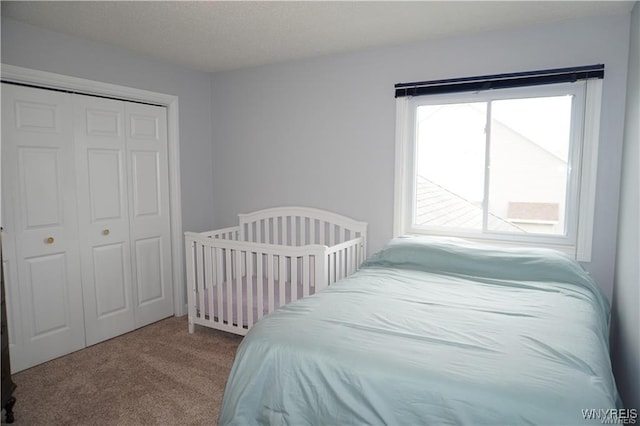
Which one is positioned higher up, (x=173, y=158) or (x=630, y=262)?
(x=173, y=158)

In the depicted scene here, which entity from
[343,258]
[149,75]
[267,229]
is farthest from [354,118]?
[149,75]

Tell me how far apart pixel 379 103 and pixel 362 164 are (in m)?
0.50

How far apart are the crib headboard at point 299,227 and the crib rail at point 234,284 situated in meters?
0.38

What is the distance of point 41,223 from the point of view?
2.80 meters

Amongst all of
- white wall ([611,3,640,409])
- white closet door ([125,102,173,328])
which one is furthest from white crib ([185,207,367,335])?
white wall ([611,3,640,409])

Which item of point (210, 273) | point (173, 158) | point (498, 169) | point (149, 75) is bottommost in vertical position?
point (210, 273)

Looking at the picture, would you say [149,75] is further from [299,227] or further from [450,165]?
[450,165]

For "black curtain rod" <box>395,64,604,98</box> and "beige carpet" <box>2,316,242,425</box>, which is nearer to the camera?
"beige carpet" <box>2,316,242,425</box>

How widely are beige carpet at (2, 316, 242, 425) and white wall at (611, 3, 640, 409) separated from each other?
6.92 ft

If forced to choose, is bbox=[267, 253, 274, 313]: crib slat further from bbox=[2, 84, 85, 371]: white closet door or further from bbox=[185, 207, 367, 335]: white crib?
bbox=[2, 84, 85, 371]: white closet door

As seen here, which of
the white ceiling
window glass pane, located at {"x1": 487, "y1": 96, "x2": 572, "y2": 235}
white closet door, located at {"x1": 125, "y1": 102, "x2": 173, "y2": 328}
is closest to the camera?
the white ceiling

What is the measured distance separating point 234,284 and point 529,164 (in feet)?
8.19

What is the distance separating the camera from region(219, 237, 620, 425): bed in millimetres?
1229

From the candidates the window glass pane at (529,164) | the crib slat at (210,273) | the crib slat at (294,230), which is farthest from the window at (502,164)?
the crib slat at (210,273)
